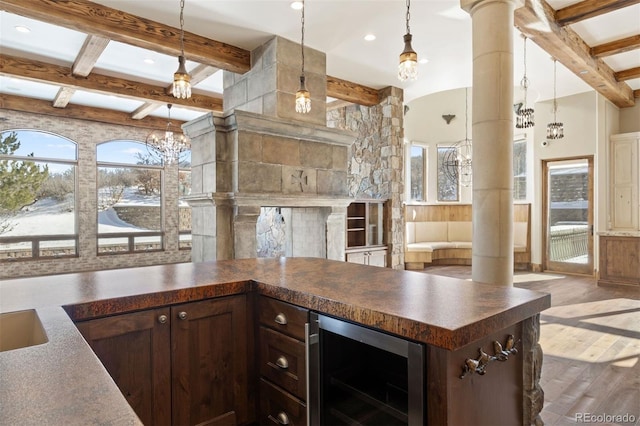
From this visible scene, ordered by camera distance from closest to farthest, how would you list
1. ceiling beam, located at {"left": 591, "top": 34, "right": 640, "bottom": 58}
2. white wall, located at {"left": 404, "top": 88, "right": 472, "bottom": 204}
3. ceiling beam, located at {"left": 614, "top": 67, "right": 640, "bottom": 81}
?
ceiling beam, located at {"left": 591, "top": 34, "right": 640, "bottom": 58}, ceiling beam, located at {"left": 614, "top": 67, "right": 640, "bottom": 81}, white wall, located at {"left": 404, "top": 88, "right": 472, "bottom": 204}

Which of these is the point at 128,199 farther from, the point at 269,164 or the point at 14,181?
the point at 269,164

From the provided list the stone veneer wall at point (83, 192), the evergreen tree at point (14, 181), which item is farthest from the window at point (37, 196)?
the stone veneer wall at point (83, 192)

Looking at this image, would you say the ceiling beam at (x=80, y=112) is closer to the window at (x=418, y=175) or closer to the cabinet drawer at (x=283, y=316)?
the window at (x=418, y=175)

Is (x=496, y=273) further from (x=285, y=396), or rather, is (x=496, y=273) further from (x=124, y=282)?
(x=124, y=282)

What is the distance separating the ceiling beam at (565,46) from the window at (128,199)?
26.2ft

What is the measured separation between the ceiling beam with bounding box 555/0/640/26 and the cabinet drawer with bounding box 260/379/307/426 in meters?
4.58

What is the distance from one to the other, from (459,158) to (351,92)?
4.02 m

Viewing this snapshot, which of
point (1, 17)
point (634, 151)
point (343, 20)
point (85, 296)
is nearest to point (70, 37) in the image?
point (1, 17)

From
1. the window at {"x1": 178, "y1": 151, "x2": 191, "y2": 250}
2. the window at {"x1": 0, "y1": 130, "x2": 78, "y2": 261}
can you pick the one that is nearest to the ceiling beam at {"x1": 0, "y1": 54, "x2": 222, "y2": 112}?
the window at {"x1": 0, "y1": 130, "x2": 78, "y2": 261}

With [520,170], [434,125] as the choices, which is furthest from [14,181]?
[520,170]

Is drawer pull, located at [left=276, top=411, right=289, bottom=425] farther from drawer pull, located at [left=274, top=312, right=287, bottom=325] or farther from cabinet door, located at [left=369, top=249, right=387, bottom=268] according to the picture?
cabinet door, located at [left=369, top=249, right=387, bottom=268]

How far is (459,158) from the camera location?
9078mm

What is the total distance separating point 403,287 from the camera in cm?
170

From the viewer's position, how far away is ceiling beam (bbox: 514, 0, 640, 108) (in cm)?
370
